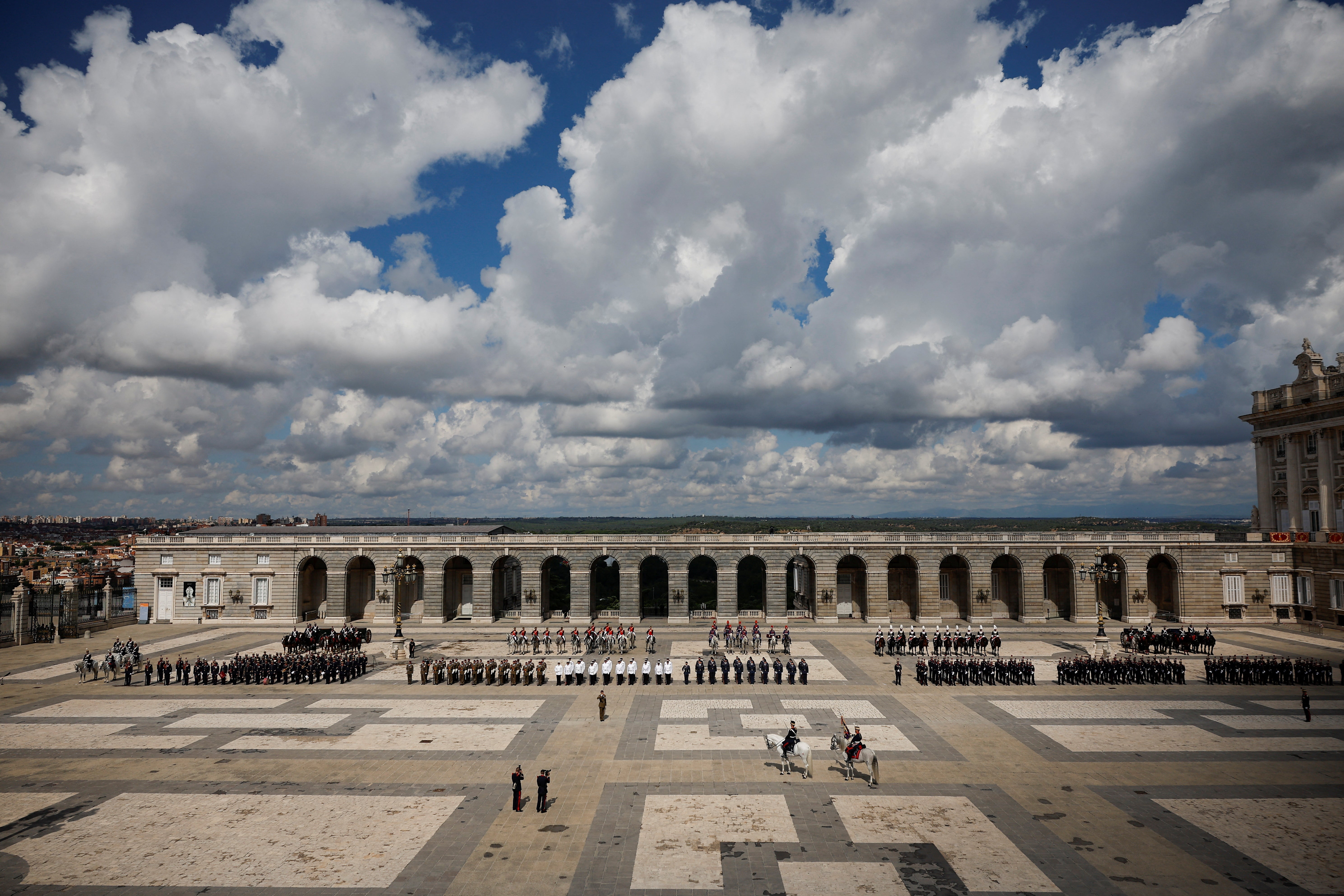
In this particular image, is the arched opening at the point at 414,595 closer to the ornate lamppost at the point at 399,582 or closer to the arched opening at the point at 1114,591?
the ornate lamppost at the point at 399,582

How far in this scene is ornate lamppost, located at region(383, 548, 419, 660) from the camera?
133ft

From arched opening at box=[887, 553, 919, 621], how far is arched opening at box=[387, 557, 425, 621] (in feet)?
124

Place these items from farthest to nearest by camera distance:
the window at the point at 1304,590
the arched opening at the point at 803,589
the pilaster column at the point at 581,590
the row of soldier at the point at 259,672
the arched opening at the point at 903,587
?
the arched opening at the point at 803,589 → the arched opening at the point at 903,587 → the pilaster column at the point at 581,590 → the window at the point at 1304,590 → the row of soldier at the point at 259,672

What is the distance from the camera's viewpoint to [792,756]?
72.6ft

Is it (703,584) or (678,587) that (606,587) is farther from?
(678,587)

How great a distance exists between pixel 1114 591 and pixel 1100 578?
751 inches

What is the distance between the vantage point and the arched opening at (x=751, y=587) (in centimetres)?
5612

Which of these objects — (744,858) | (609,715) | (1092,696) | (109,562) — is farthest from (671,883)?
(109,562)

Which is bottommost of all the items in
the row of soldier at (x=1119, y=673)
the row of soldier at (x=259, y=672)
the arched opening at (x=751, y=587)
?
the arched opening at (x=751, y=587)

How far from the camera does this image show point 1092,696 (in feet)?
101

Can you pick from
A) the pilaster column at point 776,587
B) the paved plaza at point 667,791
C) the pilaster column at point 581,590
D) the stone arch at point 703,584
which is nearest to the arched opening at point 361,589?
the pilaster column at point 581,590

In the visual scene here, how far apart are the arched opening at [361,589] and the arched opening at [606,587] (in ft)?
59.6

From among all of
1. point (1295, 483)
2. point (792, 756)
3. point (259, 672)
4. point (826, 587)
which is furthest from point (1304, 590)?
point (259, 672)

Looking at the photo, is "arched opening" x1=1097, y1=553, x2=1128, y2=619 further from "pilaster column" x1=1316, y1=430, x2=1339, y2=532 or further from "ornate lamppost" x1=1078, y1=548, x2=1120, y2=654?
"pilaster column" x1=1316, y1=430, x2=1339, y2=532
